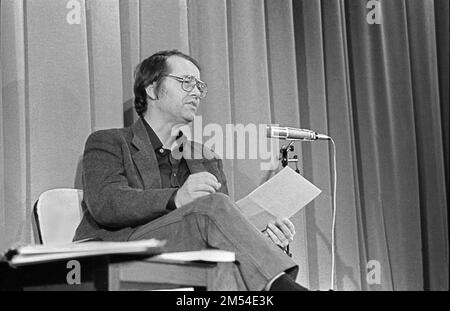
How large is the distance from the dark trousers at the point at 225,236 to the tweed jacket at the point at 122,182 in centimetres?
8

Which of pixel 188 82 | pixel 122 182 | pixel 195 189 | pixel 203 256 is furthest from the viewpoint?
pixel 188 82

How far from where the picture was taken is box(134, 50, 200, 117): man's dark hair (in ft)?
7.41

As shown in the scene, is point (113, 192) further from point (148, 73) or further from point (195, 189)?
point (148, 73)

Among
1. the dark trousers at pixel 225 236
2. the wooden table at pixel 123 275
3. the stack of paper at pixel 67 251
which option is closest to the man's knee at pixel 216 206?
the dark trousers at pixel 225 236

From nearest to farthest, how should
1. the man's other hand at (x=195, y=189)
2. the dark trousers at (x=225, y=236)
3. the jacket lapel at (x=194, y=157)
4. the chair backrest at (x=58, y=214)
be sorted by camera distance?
the dark trousers at (x=225, y=236) < the man's other hand at (x=195, y=189) < the chair backrest at (x=58, y=214) < the jacket lapel at (x=194, y=157)

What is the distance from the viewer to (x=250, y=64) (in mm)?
2654

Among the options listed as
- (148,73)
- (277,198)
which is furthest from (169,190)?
(148,73)

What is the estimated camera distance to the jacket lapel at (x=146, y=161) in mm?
2047

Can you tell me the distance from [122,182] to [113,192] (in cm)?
8

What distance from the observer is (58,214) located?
204 cm

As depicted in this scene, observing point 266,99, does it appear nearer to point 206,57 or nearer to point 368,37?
point 206,57

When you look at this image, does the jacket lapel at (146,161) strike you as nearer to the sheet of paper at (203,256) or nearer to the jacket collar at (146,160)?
the jacket collar at (146,160)

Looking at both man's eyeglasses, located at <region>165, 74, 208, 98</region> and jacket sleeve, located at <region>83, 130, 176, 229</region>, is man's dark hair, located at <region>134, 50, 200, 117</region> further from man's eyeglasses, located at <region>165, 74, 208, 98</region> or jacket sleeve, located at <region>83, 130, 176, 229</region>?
jacket sleeve, located at <region>83, 130, 176, 229</region>
